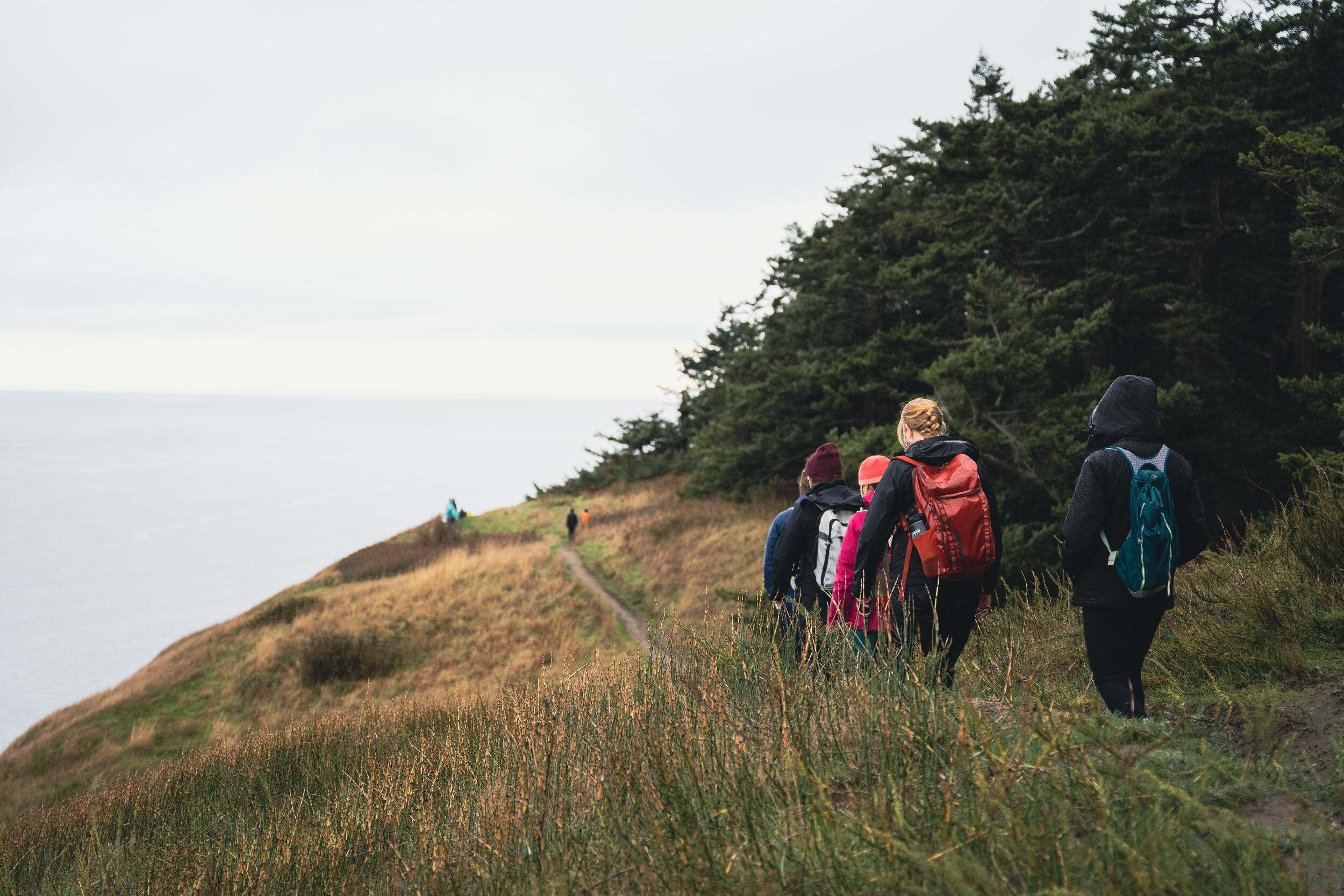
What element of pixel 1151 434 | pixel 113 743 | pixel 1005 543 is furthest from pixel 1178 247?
pixel 113 743

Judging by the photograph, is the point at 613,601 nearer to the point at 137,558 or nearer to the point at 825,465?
the point at 825,465

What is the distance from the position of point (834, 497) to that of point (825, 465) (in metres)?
0.20

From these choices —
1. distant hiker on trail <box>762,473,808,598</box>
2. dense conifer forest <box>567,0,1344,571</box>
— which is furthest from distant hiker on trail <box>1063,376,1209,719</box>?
dense conifer forest <box>567,0,1344,571</box>

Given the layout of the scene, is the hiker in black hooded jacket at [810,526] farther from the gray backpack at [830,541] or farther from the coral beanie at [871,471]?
the coral beanie at [871,471]

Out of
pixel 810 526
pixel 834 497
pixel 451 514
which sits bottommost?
pixel 810 526

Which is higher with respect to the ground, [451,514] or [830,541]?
[451,514]

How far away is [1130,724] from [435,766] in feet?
10.9

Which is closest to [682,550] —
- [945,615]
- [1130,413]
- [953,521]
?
[945,615]

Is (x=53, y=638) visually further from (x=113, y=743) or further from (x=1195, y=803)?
(x=1195, y=803)

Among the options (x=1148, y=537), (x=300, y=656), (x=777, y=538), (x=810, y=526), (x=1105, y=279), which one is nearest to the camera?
(x=1148, y=537)

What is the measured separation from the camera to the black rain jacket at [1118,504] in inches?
122

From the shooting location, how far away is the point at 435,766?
4016 millimetres

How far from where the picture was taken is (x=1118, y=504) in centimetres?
310

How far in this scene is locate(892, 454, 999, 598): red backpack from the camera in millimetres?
3363
